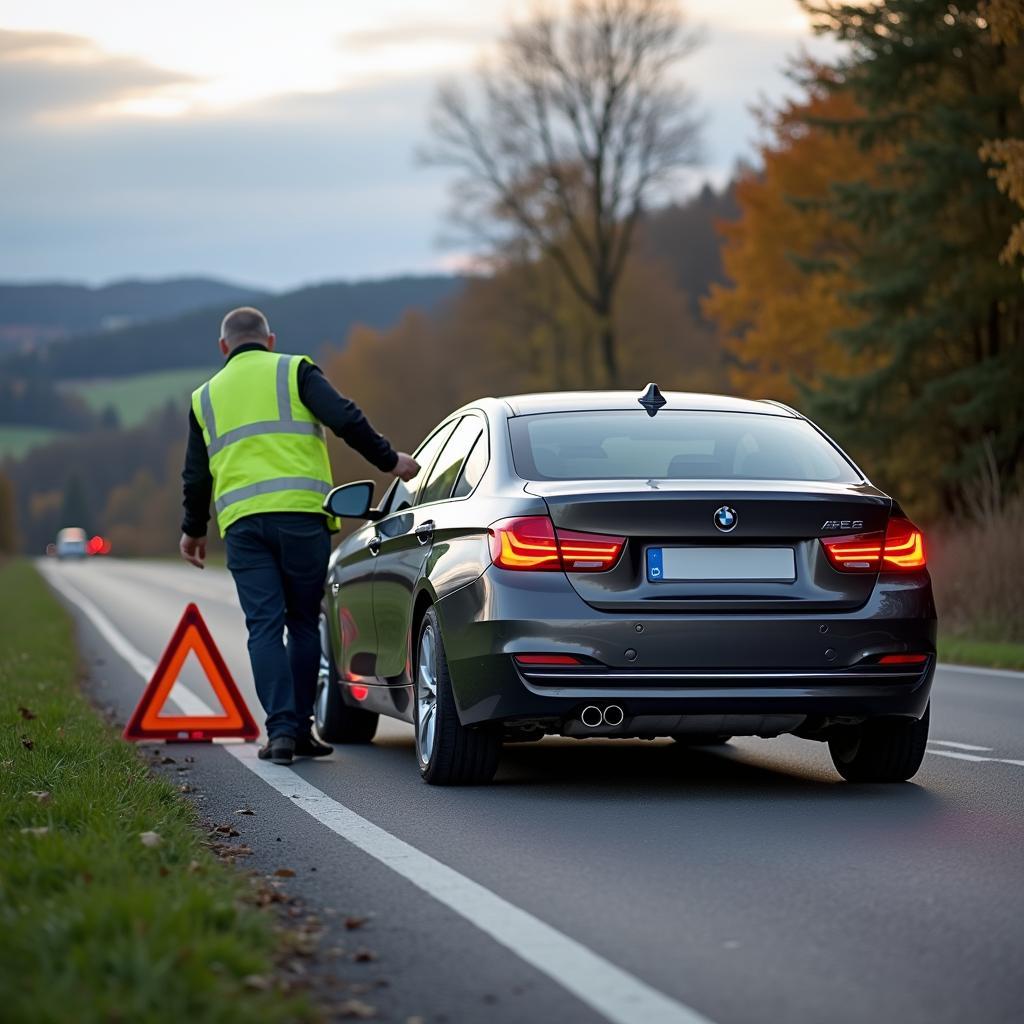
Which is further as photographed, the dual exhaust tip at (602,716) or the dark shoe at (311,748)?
the dark shoe at (311,748)

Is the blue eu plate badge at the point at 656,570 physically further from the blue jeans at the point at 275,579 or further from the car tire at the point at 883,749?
the blue jeans at the point at 275,579

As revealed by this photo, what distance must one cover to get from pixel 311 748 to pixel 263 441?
5.08 feet

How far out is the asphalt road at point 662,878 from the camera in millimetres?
4770

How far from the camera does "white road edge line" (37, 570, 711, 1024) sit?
15.1 ft

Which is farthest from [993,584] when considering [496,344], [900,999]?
[496,344]

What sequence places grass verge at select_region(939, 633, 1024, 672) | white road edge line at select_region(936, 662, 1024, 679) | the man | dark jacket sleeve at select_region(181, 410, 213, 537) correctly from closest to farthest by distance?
the man, dark jacket sleeve at select_region(181, 410, 213, 537), white road edge line at select_region(936, 662, 1024, 679), grass verge at select_region(939, 633, 1024, 672)

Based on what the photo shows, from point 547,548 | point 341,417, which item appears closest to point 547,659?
point 547,548

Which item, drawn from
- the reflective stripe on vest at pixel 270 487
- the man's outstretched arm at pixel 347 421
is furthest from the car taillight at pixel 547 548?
the reflective stripe on vest at pixel 270 487

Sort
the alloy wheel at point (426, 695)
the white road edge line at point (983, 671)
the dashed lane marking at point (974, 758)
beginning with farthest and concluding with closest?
the white road edge line at point (983, 671), the dashed lane marking at point (974, 758), the alloy wheel at point (426, 695)

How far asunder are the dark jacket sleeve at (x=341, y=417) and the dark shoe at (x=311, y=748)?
54.9 inches

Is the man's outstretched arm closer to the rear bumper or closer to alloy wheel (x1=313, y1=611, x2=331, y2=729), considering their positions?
alloy wheel (x1=313, y1=611, x2=331, y2=729)

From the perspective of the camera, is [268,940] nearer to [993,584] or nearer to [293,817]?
[293,817]

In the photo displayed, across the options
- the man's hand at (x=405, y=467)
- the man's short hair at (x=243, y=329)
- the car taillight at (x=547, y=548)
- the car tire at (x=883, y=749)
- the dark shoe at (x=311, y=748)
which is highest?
the man's short hair at (x=243, y=329)

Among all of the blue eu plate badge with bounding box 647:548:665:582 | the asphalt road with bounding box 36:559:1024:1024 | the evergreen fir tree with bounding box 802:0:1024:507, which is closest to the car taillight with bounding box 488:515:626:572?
the blue eu plate badge with bounding box 647:548:665:582
